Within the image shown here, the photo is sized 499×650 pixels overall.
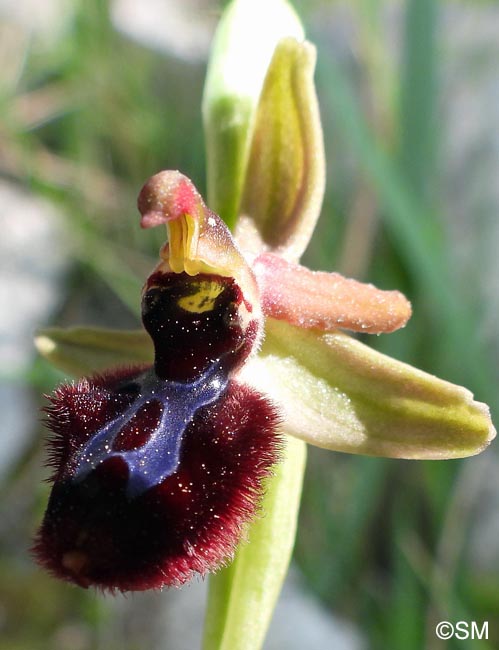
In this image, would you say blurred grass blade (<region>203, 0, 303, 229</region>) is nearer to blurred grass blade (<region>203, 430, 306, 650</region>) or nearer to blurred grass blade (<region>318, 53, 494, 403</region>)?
blurred grass blade (<region>203, 430, 306, 650</region>)

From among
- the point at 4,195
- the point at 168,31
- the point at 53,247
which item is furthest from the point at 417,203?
the point at 168,31

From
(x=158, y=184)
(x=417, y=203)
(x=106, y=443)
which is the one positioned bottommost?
(x=106, y=443)

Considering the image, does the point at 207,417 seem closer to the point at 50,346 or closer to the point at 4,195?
the point at 50,346

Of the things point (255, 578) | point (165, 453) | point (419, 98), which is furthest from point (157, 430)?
point (419, 98)

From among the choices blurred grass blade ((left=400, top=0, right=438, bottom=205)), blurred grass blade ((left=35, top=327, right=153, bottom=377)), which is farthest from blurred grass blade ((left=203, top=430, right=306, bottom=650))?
blurred grass blade ((left=400, top=0, right=438, bottom=205))

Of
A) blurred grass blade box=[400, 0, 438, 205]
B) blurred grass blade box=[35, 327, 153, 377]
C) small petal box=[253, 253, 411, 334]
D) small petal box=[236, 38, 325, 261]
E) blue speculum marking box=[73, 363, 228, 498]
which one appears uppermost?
blurred grass blade box=[400, 0, 438, 205]

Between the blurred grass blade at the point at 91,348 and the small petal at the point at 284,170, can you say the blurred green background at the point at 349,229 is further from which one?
the blurred grass blade at the point at 91,348
